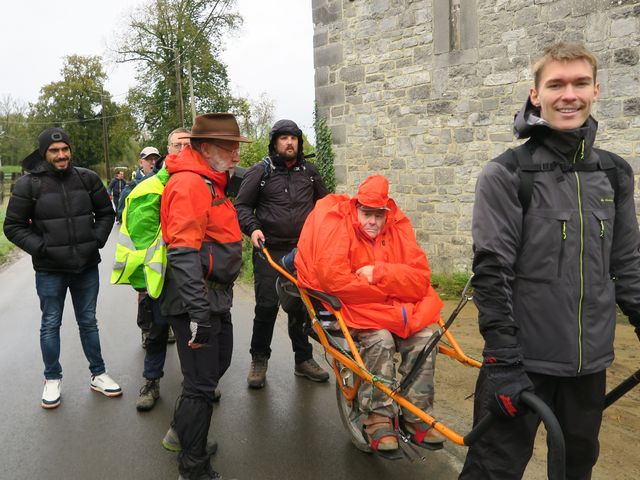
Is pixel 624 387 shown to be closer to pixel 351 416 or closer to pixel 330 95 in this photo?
pixel 351 416

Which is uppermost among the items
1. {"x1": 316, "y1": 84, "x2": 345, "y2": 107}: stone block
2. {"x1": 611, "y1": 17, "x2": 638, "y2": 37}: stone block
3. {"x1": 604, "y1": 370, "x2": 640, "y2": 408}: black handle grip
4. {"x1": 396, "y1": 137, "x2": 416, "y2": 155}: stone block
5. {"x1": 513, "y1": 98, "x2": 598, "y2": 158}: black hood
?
{"x1": 611, "y1": 17, "x2": 638, "y2": 37}: stone block

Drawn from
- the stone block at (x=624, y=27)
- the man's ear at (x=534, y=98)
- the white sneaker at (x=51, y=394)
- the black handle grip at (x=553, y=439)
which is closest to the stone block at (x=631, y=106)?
the stone block at (x=624, y=27)

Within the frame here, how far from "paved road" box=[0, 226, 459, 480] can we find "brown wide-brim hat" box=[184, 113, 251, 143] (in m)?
2.08

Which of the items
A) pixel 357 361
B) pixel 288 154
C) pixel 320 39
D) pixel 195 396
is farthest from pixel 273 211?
pixel 320 39

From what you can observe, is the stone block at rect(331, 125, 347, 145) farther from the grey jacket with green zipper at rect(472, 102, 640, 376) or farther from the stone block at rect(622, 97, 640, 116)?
the grey jacket with green zipper at rect(472, 102, 640, 376)

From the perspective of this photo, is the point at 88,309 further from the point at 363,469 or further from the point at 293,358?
the point at 363,469

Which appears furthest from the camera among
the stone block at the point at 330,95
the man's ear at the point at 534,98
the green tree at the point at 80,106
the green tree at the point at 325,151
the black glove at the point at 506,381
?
the green tree at the point at 80,106

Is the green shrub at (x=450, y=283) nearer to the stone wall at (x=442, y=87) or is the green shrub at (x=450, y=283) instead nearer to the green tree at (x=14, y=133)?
the stone wall at (x=442, y=87)

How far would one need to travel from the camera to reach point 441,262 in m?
8.90

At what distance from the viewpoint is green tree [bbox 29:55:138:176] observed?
184 feet

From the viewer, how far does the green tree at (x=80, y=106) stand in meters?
56.1

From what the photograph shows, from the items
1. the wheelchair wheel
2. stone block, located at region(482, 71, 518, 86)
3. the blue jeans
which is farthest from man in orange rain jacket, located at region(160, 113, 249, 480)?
stone block, located at region(482, 71, 518, 86)

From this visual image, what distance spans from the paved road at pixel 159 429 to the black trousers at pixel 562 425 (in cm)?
114

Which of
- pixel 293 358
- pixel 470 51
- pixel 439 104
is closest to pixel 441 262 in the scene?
pixel 439 104
